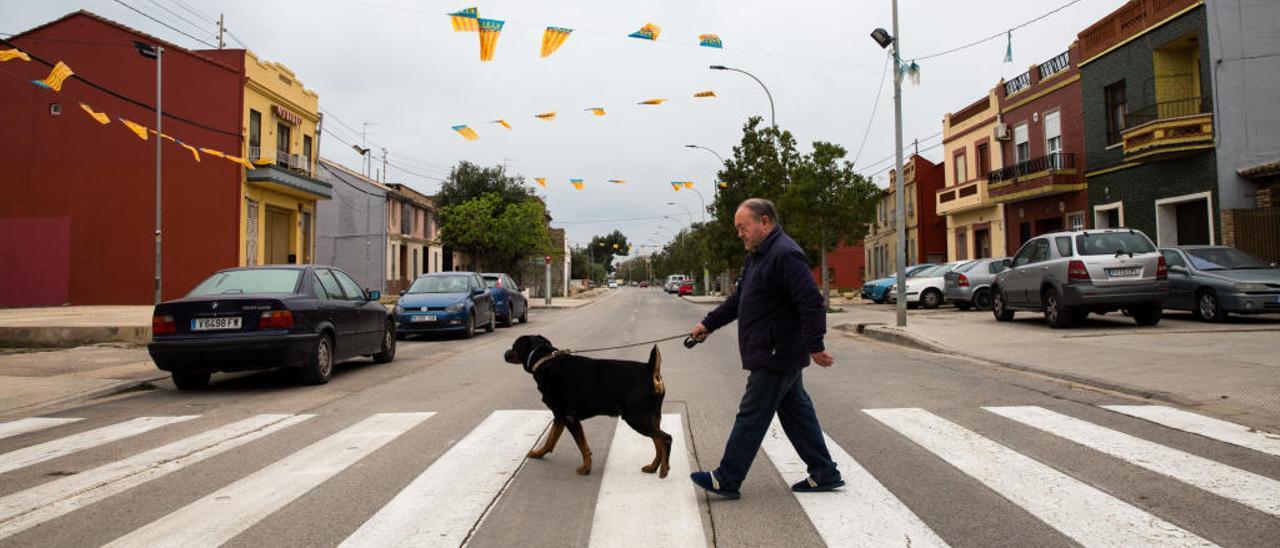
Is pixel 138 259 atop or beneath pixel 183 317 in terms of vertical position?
atop

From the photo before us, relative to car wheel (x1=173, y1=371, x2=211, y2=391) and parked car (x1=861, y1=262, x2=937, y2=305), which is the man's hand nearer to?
car wheel (x1=173, y1=371, x2=211, y2=391)

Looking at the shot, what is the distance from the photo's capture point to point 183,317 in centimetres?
837

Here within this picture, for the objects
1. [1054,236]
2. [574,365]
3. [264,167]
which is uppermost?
[264,167]

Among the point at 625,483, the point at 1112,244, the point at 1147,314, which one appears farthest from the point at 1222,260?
the point at 625,483

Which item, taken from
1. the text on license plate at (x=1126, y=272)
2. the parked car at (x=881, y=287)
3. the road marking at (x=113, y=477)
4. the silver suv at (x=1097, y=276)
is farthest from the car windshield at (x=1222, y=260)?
the road marking at (x=113, y=477)

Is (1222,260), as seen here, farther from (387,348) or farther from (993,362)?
(387,348)

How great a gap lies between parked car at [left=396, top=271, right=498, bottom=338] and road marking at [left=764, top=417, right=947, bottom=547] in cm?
1207

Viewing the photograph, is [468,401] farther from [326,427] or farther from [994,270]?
[994,270]

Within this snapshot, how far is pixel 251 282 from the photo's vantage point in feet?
29.8

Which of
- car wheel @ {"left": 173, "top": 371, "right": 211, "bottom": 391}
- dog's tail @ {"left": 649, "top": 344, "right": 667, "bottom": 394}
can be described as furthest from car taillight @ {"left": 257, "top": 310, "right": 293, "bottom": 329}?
dog's tail @ {"left": 649, "top": 344, "right": 667, "bottom": 394}

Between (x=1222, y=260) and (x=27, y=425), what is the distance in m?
18.1

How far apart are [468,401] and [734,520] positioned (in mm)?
4434

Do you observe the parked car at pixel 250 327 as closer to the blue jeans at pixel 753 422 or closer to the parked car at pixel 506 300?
the blue jeans at pixel 753 422

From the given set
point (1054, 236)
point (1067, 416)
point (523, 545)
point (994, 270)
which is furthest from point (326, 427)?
point (994, 270)
